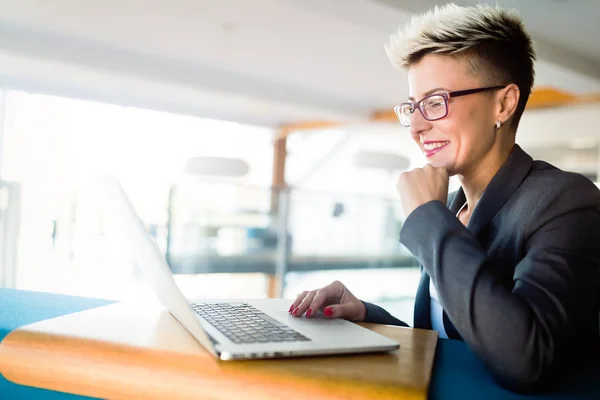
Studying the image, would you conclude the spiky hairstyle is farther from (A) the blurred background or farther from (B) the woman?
(A) the blurred background

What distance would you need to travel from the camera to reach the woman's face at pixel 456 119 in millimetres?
1142

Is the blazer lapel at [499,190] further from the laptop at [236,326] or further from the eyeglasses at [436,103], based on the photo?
the laptop at [236,326]

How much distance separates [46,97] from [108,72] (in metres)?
1.89

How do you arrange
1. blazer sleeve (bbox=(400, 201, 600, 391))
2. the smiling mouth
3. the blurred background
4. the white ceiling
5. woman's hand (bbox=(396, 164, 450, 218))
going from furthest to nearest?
1. the blurred background
2. the white ceiling
3. the smiling mouth
4. woman's hand (bbox=(396, 164, 450, 218))
5. blazer sleeve (bbox=(400, 201, 600, 391))

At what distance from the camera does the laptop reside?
2.32 ft

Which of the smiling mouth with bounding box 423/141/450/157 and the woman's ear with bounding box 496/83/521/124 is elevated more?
the woman's ear with bounding box 496/83/521/124

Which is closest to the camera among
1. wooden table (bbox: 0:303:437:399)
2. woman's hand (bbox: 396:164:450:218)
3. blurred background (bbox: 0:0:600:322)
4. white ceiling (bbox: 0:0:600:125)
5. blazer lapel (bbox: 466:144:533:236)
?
wooden table (bbox: 0:303:437:399)

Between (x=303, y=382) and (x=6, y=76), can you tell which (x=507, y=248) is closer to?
(x=303, y=382)

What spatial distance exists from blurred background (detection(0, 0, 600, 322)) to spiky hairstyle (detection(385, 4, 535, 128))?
2463 mm

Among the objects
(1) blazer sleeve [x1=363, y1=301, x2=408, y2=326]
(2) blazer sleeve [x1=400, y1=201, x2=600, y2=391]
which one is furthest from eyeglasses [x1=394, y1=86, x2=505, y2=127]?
(1) blazer sleeve [x1=363, y1=301, x2=408, y2=326]

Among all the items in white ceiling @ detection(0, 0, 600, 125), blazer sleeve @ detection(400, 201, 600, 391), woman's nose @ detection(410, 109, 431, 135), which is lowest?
Answer: blazer sleeve @ detection(400, 201, 600, 391)

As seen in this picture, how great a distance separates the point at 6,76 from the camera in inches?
274

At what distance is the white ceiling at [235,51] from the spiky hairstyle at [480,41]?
2470 millimetres

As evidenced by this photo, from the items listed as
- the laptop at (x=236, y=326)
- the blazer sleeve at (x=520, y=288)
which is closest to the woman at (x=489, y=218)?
the blazer sleeve at (x=520, y=288)
